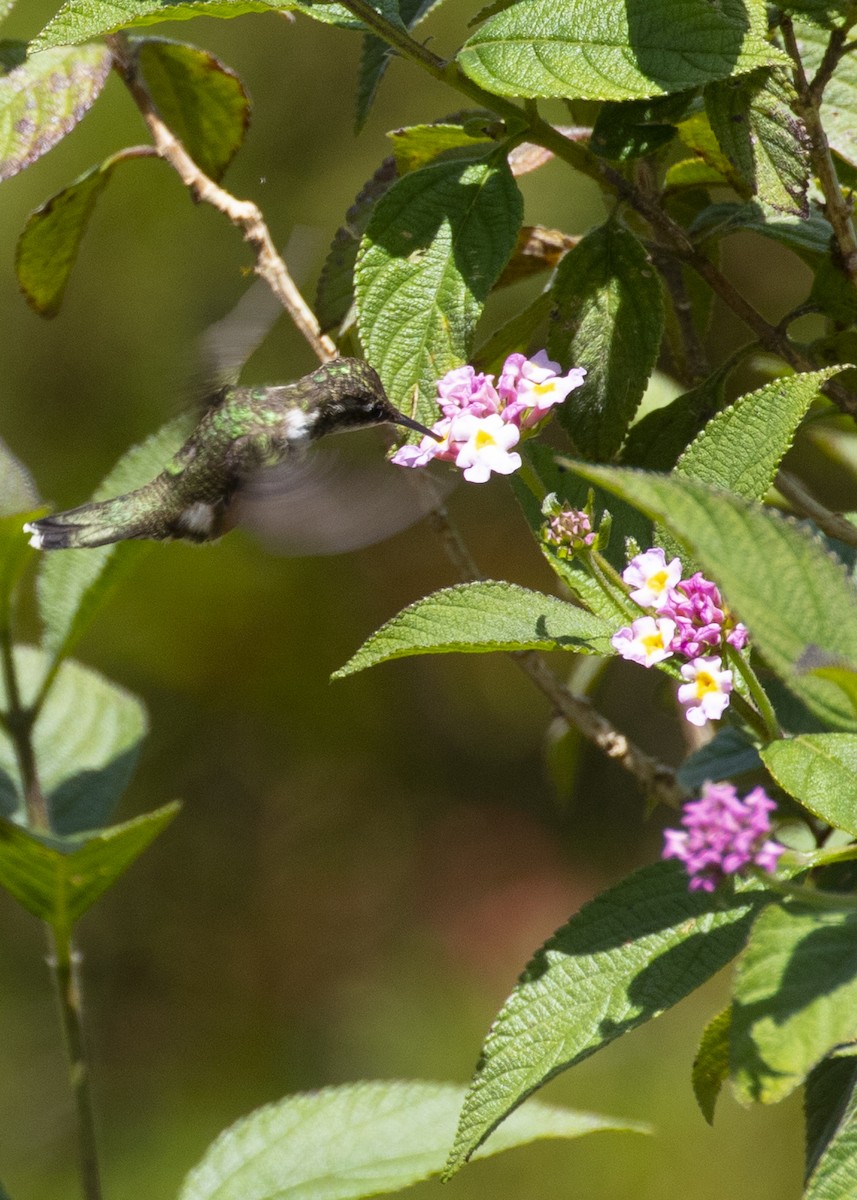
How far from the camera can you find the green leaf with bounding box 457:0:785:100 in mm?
783

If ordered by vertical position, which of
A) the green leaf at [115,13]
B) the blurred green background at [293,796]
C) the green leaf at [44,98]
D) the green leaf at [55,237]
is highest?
the green leaf at [44,98]

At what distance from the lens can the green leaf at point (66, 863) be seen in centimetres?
97

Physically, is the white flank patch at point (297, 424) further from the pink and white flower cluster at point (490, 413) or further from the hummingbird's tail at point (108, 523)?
the pink and white flower cluster at point (490, 413)

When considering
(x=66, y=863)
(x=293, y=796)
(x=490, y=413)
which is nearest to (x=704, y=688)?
(x=490, y=413)

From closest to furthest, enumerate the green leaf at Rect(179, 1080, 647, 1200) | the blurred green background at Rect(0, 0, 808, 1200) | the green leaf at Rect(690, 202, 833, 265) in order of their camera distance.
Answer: the green leaf at Rect(690, 202, 833, 265) → the green leaf at Rect(179, 1080, 647, 1200) → the blurred green background at Rect(0, 0, 808, 1200)

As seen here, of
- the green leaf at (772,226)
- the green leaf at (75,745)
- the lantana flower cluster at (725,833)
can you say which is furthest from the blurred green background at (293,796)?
the lantana flower cluster at (725,833)

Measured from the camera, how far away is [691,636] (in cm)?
71

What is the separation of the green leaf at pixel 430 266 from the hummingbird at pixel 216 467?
0.27 metres

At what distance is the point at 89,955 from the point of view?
360cm

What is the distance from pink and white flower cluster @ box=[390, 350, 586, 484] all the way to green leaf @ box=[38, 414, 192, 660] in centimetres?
39

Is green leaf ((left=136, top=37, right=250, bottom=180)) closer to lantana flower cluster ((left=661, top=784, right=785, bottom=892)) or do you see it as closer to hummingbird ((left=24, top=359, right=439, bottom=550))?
hummingbird ((left=24, top=359, right=439, bottom=550))

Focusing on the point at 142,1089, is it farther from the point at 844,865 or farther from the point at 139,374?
the point at 844,865

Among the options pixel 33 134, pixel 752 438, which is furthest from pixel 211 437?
pixel 752 438

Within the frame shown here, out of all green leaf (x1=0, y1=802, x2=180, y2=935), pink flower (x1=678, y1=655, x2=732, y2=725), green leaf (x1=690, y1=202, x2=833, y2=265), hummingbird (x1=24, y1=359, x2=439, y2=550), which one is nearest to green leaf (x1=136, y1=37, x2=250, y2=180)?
hummingbird (x1=24, y1=359, x2=439, y2=550)
